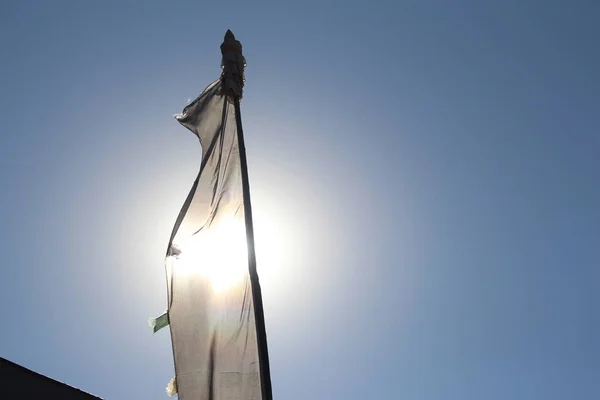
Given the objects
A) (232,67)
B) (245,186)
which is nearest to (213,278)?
(245,186)

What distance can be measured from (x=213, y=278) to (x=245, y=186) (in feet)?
3.43

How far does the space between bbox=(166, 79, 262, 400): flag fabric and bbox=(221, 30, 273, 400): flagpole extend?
0.19 meters

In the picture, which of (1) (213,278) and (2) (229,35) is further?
(2) (229,35)

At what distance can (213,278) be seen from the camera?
16.3ft

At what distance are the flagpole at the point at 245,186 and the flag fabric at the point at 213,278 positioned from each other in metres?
0.19

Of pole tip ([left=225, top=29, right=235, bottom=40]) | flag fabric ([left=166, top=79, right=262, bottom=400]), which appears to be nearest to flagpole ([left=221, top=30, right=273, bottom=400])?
pole tip ([left=225, top=29, right=235, bottom=40])

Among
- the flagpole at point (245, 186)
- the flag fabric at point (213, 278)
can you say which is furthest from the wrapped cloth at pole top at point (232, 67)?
the flag fabric at point (213, 278)

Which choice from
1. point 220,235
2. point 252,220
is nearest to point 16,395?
point 220,235

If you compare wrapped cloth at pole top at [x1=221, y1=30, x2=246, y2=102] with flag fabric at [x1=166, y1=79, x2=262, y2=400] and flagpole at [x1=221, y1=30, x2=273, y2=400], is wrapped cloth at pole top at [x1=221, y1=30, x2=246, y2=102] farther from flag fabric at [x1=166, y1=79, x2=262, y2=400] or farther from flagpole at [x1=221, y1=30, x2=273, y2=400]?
flag fabric at [x1=166, y1=79, x2=262, y2=400]

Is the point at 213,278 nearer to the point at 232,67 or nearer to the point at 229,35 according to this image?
the point at 232,67

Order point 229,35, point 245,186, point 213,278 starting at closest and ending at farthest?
point 245,186 → point 213,278 → point 229,35

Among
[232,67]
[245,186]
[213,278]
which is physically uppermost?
[232,67]

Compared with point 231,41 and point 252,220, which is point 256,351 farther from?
point 231,41

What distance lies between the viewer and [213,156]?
5.57m
